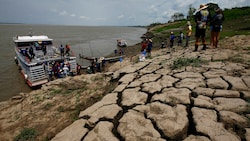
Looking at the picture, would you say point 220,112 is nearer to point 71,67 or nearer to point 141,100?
point 141,100

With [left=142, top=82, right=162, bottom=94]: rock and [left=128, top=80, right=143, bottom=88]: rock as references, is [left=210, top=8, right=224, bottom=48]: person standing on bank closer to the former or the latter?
[left=142, top=82, right=162, bottom=94]: rock

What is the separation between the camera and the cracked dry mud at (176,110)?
7.35 feet

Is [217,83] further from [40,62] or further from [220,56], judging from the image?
[40,62]

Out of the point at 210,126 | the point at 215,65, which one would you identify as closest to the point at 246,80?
the point at 215,65

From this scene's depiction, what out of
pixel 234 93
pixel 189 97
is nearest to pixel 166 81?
pixel 189 97

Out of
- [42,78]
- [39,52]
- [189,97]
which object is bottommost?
[42,78]

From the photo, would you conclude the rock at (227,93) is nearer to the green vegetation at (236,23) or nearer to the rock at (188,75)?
the rock at (188,75)

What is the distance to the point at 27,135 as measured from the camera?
10.3 feet

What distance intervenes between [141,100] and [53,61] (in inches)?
447

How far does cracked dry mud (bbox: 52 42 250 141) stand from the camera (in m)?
2.24

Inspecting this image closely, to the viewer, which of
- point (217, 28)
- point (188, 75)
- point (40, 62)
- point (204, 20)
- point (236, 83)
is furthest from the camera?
point (40, 62)

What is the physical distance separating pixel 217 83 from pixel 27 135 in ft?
14.1

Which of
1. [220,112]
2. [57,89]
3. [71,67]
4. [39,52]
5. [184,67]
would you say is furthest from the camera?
[71,67]

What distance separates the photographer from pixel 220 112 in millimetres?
2496
